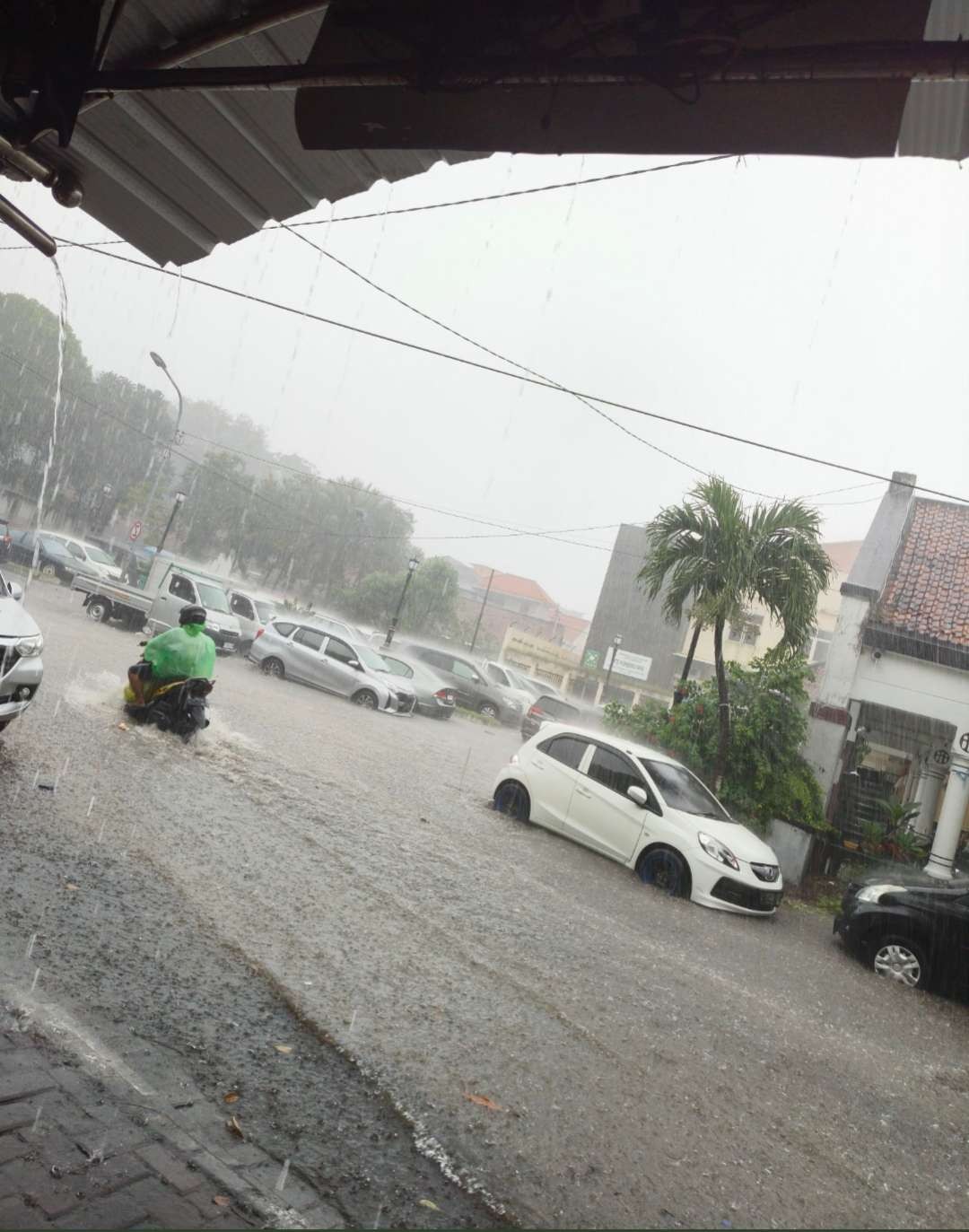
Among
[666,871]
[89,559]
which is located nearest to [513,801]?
[666,871]

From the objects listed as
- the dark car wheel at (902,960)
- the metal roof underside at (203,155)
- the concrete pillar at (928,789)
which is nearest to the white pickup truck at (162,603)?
the concrete pillar at (928,789)

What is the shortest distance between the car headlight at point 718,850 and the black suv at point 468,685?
730 inches

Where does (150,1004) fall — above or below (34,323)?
below

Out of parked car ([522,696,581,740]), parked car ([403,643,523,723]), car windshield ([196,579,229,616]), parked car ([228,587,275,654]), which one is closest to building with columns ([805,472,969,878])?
parked car ([522,696,581,740])

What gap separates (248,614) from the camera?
2658 cm

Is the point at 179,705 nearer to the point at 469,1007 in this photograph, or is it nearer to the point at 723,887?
the point at 723,887

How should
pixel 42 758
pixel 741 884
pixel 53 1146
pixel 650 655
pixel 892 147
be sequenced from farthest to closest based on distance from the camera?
pixel 650 655 → pixel 741 884 → pixel 42 758 → pixel 53 1146 → pixel 892 147

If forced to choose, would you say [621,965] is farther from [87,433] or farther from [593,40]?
[87,433]

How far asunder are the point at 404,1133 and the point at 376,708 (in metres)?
17.5

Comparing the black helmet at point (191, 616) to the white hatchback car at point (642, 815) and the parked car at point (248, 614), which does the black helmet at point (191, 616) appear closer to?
the white hatchback car at point (642, 815)

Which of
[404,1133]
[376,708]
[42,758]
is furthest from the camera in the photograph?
[376,708]

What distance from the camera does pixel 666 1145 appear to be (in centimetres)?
398

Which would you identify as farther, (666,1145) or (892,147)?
(666,1145)

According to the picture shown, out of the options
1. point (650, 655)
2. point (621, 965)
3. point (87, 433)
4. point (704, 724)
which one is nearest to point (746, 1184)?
point (621, 965)
